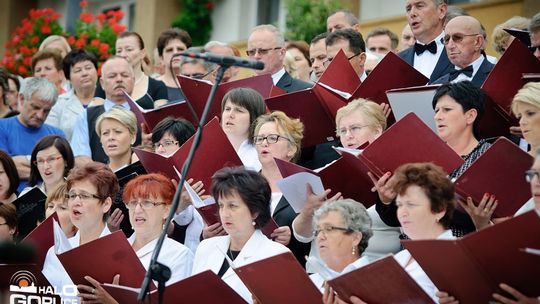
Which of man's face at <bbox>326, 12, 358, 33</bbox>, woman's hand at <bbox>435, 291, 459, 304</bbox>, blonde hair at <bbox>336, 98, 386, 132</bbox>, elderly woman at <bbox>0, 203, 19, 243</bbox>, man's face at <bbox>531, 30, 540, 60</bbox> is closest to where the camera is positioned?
woman's hand at <bbox>435, 291, 459, 304</bbox>

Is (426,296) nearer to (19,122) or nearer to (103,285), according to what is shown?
(103,285)

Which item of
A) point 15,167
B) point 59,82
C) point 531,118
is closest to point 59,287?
point 15,167

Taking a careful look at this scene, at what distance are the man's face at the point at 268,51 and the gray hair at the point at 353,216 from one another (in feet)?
9.59

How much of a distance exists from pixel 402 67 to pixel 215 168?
1.33 meters

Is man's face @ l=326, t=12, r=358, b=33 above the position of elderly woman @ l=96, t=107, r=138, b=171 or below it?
above

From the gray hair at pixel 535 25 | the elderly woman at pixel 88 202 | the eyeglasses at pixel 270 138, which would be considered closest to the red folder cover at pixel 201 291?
the elderly woman at pixel 88 202

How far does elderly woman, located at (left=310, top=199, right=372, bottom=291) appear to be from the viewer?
5.03 m

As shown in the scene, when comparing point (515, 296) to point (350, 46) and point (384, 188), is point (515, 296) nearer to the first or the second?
point (384, 188)

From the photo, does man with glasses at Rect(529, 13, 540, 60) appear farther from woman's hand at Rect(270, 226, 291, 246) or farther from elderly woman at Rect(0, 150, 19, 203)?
elderly woman at Rect(0, 150, 19, 203)

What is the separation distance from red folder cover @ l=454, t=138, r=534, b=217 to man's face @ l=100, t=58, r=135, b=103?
167 inches

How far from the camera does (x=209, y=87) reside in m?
6.91

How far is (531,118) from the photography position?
5254mm

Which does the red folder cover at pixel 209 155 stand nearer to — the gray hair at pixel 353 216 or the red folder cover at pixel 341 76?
the red folder cover at pixel 341 76

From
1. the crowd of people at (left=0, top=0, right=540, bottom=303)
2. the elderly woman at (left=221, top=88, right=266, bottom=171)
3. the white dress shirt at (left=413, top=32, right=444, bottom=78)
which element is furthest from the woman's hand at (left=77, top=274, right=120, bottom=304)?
the white dress shirt at (left=413, top=32, right=444, bottom=78)
